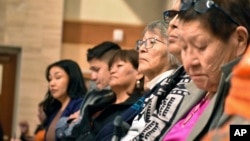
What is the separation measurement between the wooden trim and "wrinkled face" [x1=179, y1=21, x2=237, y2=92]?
7845mm

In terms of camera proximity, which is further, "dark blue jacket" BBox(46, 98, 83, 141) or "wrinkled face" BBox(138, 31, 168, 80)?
"dark blue jacket" BBox(46, 98, 83, 141)

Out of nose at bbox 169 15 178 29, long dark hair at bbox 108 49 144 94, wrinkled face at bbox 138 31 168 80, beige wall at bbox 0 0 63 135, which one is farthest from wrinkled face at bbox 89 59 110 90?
beige wall at bbox 0 0 63 135

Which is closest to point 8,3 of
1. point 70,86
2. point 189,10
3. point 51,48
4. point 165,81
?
point 51,48

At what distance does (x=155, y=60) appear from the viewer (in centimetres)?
280

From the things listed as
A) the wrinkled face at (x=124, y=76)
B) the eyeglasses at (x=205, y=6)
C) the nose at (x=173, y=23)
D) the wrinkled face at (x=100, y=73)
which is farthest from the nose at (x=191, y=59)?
the wrinkled face at (x=100, y=73)

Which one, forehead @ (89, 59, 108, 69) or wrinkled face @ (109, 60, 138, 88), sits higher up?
forehead @ (89, 59, 108, 69)

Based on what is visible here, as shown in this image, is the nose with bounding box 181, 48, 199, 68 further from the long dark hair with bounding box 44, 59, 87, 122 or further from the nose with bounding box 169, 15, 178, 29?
the long dark hair with bounding box 44, 59, 87, 122

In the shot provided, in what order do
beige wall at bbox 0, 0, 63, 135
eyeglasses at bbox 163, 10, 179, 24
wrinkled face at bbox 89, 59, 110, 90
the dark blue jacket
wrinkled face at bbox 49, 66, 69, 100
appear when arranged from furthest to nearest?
beige wall at bbox 0, 0, 63, 135 < wrinkled face at bbox 49, 66, 69, 100 < the dark blue jacket < wrinkled face at bbox 89, 59, 110, 90 < eyeglasses at bbox 163, 10, 179, 24

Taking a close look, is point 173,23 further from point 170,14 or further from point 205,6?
point 205,6

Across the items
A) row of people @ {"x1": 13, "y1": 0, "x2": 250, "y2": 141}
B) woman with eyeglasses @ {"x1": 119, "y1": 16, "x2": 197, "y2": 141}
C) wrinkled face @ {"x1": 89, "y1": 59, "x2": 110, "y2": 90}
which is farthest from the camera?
wrinkled face @ {"x1": 89, "y1": 59, "x2": 110, "y2": 90}

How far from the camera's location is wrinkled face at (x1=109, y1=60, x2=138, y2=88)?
3414 millimetres

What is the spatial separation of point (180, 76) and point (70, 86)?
8.27ft

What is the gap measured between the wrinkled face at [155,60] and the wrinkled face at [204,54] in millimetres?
1045

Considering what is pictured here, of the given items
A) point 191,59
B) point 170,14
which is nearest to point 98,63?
point 170,14
